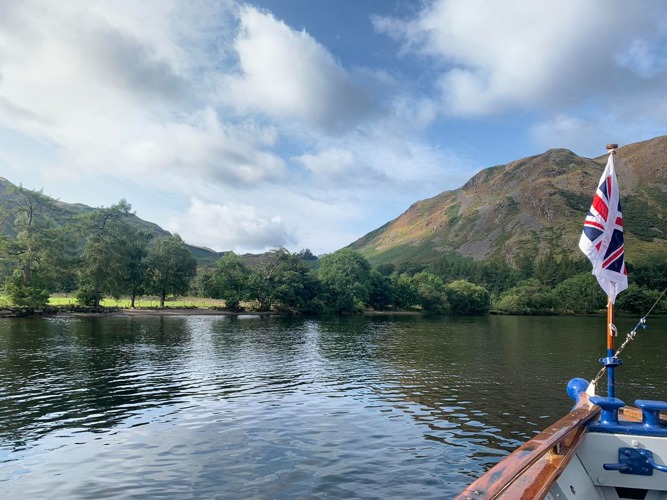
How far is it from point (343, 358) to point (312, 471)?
3197 cm

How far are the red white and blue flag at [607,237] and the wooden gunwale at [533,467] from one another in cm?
547

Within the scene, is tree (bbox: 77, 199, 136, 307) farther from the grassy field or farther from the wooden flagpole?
the wooden flagpole

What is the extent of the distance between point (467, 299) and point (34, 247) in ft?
512

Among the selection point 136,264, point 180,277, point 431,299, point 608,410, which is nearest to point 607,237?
point 608,410

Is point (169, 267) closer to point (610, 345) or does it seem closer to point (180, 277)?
point (180, 277)

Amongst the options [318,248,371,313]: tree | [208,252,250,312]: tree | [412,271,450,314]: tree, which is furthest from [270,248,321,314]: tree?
[412,271,450,314]: tree

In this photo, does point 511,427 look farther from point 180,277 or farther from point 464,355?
point 180,277

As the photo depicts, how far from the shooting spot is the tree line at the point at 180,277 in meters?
106

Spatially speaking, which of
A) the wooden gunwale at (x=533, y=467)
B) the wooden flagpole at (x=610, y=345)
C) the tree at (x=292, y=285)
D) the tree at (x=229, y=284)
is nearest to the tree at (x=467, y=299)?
the tree at (x=292, y=285)

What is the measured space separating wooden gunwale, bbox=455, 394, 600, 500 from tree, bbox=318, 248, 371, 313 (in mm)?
140873

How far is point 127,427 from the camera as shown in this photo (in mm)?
21547

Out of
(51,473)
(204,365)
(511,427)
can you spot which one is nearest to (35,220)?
(204,365)

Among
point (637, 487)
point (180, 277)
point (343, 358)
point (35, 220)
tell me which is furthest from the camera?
point (180, 277)

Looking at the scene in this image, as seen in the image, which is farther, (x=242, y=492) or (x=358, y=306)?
(x=358, y=306)
